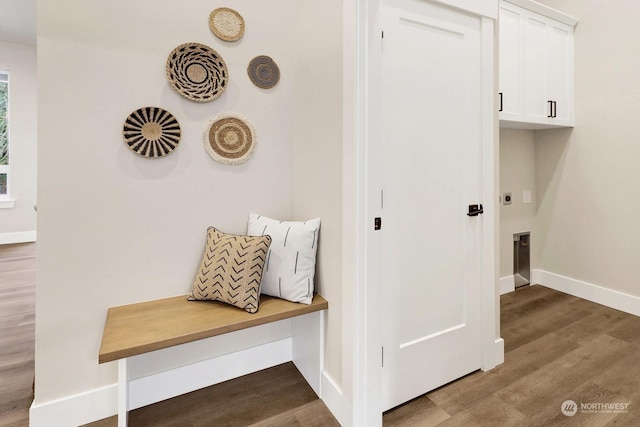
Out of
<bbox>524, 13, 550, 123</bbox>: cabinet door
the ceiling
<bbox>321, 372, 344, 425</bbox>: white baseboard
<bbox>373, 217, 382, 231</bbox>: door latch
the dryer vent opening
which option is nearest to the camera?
<bbox>373, 217, 382, 231</bbox>: door latch

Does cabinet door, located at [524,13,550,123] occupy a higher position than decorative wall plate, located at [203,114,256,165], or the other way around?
cabinet door, located at [524,13,550,123]

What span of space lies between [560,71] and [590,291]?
1968 mm

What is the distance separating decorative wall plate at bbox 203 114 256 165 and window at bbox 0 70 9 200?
5456 millimetres

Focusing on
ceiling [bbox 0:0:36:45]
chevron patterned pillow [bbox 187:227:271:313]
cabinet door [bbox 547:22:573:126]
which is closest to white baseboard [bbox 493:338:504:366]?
chevron patterned pillow [bbox 187:227:271:313]

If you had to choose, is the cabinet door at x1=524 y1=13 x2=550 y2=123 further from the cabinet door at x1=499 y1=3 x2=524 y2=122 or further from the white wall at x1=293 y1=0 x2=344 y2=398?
the white wall at x1=293 y1=0 x2=344 y2=398

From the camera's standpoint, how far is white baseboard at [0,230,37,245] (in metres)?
5.10

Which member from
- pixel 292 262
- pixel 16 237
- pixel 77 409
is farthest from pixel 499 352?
pixel 16 237

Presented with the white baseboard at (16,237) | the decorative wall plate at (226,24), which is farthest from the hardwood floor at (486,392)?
the white baseboard at (16,237)

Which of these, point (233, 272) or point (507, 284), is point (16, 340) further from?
point (507, 284)

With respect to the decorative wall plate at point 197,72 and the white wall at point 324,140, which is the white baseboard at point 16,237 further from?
the white wall at point 324,140

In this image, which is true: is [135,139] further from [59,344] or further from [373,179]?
[373,179]

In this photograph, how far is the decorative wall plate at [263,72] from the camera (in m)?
1.90

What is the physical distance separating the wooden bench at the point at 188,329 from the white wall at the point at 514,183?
85.7 inches

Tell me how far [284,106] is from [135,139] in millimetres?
846
